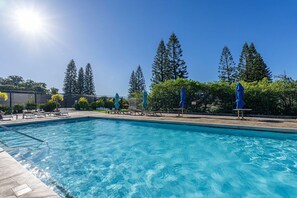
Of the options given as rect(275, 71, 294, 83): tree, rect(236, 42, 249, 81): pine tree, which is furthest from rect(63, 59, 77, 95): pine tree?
rect(275, 71, 294, 83): tree

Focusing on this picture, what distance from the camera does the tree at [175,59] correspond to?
23250 mm

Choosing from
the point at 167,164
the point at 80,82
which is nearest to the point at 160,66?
Result: the point at 80,82

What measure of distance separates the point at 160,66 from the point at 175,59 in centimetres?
268

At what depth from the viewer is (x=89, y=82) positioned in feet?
119

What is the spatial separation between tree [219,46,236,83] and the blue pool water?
69.6 ft

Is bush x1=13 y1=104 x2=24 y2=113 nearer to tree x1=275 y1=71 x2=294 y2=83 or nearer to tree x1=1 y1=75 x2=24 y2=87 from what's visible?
tree x1=275 y1=71 x2=294 y2=83

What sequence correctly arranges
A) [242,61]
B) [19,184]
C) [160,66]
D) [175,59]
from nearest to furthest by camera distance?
[19,184] < [175,59] < [160,66] < [242,61]

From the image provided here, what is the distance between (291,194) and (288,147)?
279 cm

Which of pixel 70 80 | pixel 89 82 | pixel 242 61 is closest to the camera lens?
pixel 242 61

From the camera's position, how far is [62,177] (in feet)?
10.7

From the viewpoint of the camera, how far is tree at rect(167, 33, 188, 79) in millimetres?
23250

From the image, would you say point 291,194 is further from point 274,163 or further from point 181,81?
point 181,81

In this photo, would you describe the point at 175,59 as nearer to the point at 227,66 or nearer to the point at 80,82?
the point at 227,66

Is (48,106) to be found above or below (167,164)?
above
